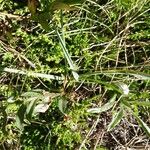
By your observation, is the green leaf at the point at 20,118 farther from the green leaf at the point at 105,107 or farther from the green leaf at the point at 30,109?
the green leaf at the point at 105,107

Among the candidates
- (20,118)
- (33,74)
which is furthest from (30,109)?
(33,74)

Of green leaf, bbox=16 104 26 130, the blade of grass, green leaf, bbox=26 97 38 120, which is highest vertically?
the blade of grass

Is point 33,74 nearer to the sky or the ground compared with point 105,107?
nearer to the sky

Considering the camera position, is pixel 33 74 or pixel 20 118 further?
pixel 33 74

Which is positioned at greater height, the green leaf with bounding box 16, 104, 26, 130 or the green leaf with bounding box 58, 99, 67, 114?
the green leaf with bounding box 58, 99, 67, 114

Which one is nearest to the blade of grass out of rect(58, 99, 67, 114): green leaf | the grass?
the grass

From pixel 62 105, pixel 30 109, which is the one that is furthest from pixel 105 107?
pixel 30 109

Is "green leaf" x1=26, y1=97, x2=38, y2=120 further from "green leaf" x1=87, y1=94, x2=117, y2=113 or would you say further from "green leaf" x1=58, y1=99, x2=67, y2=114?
"green leaf" x1=87, y1=94, x2=117, y2=113

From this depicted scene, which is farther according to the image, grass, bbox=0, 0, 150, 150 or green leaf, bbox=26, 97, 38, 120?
grass, bbox=0, 0, 150, 150

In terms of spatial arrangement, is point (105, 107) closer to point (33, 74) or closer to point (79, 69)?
point (79, 69)
